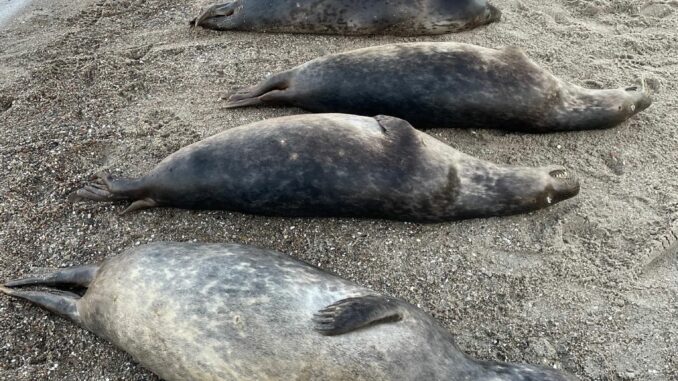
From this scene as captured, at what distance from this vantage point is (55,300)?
11.3 feet

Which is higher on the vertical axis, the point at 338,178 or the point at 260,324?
the point at 338,178

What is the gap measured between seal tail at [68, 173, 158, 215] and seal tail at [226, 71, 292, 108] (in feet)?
3.63

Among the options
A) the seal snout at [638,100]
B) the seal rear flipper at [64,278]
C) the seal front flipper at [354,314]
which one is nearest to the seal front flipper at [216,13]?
the seal rear flipper at [64,278]

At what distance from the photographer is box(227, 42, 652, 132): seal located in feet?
14.4

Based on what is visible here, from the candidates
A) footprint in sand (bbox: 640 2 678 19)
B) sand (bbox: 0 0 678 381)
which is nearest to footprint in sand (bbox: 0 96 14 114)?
sand (bbox: 0 0 678 381)

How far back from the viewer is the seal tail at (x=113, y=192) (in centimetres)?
398

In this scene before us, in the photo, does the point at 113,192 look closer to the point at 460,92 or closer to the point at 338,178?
the point at 338,178

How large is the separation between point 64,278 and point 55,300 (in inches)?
6.3

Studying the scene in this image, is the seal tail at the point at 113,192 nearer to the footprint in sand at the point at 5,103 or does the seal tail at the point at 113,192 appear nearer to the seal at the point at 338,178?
the seal at the point at 338,178

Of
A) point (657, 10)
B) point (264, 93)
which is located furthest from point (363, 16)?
point (657, 10)

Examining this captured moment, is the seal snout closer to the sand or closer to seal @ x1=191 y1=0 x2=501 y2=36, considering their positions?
the sand

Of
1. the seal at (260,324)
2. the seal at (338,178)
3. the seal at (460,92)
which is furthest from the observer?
the seal at (460,92)

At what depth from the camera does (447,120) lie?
4480mm

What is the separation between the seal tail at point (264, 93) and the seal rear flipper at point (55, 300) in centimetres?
192
